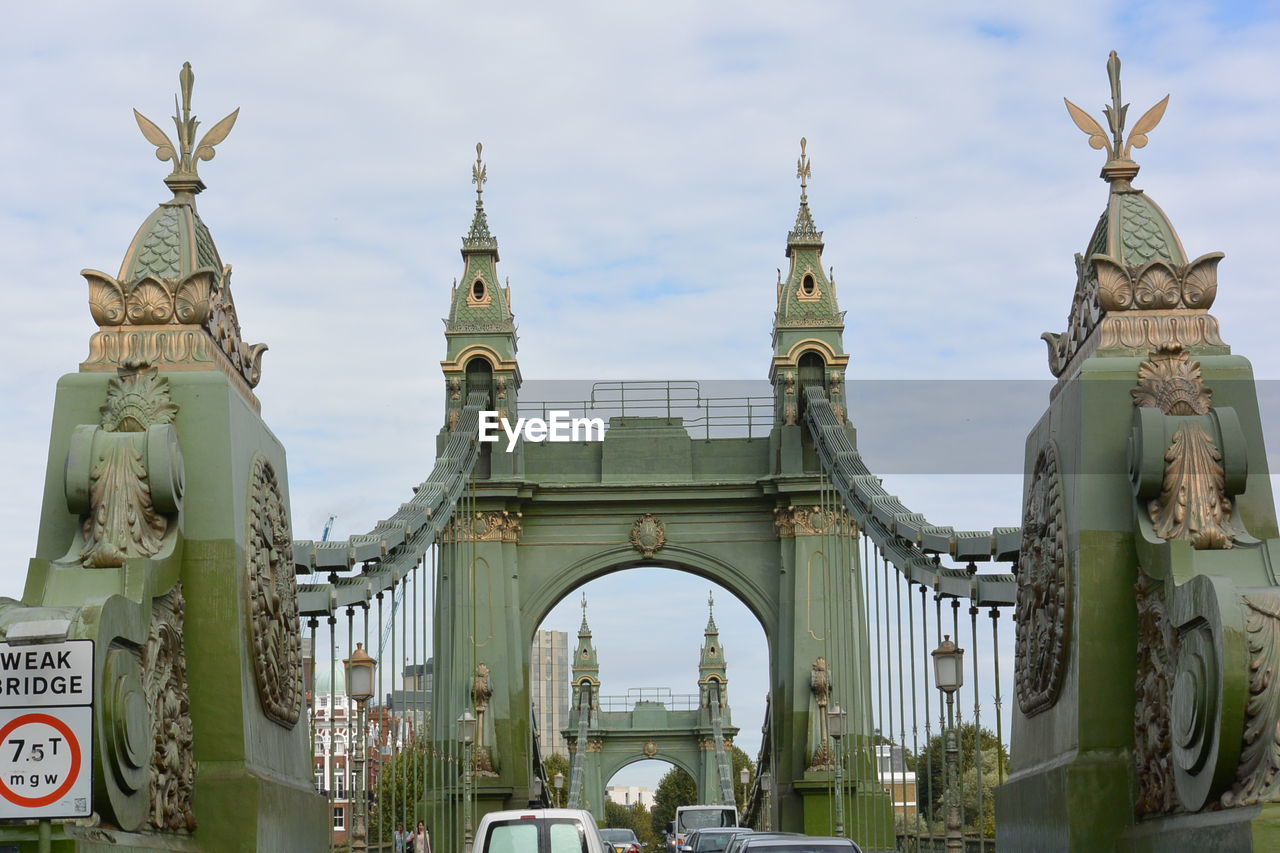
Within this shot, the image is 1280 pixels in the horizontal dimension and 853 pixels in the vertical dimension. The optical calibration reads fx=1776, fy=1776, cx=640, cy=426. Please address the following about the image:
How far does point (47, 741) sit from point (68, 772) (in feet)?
0.45

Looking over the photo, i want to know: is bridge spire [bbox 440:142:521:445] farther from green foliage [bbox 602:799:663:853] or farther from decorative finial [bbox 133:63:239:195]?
green foliage [bbox 602:799:663:853]

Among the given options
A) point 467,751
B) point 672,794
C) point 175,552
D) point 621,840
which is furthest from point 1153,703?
point 672,794

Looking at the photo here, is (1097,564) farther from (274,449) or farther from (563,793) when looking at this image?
(563,793)

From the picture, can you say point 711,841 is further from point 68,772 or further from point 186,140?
point 68,772

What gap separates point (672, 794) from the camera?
377 feet

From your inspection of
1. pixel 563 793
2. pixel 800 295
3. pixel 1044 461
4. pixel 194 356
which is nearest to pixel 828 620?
pixel 800 295

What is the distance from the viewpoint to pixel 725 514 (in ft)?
111

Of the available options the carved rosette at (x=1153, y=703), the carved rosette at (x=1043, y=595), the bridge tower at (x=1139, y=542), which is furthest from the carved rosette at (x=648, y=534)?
the carved rosette at (x=1153, y=703)

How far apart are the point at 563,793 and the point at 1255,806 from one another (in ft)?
253

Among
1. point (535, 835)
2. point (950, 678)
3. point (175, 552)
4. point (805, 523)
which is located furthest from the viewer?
point (805, 523)

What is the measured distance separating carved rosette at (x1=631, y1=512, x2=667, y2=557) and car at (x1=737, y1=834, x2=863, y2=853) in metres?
20.4

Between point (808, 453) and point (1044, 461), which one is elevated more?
point (808, 453)

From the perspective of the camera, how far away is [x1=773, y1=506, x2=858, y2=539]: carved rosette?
32.5 meters

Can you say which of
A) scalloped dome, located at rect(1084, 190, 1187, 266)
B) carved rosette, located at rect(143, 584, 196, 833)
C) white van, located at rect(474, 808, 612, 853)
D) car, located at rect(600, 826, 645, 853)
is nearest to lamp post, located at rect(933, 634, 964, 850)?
white van, located at rect(474, 808, 612, 853)
